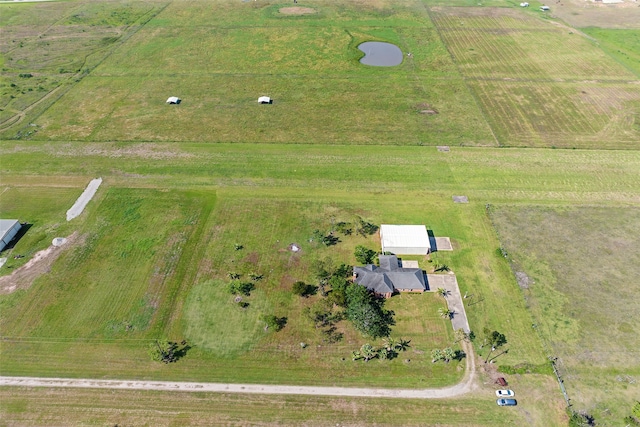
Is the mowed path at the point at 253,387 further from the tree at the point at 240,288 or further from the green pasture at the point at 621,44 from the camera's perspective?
the green pasture at the point at 621,44

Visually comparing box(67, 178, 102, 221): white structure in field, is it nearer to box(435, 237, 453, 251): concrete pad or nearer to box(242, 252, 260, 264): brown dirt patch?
box(242, 252, 260, 264): brown dirt patch

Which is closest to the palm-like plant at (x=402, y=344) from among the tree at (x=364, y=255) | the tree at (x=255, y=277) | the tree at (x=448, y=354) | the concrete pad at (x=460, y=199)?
the tree at (x=448, y=354)

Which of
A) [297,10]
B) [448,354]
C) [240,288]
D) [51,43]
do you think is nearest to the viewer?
A: [448,354]

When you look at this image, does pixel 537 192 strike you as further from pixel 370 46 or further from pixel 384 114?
pixel 370 46

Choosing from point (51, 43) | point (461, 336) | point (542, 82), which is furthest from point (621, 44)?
point (51, 43)

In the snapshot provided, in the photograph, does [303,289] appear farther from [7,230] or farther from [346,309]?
[7,230]

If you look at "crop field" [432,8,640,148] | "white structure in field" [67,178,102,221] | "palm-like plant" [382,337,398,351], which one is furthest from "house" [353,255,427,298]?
"white structure in field" [67,178,102,221]
